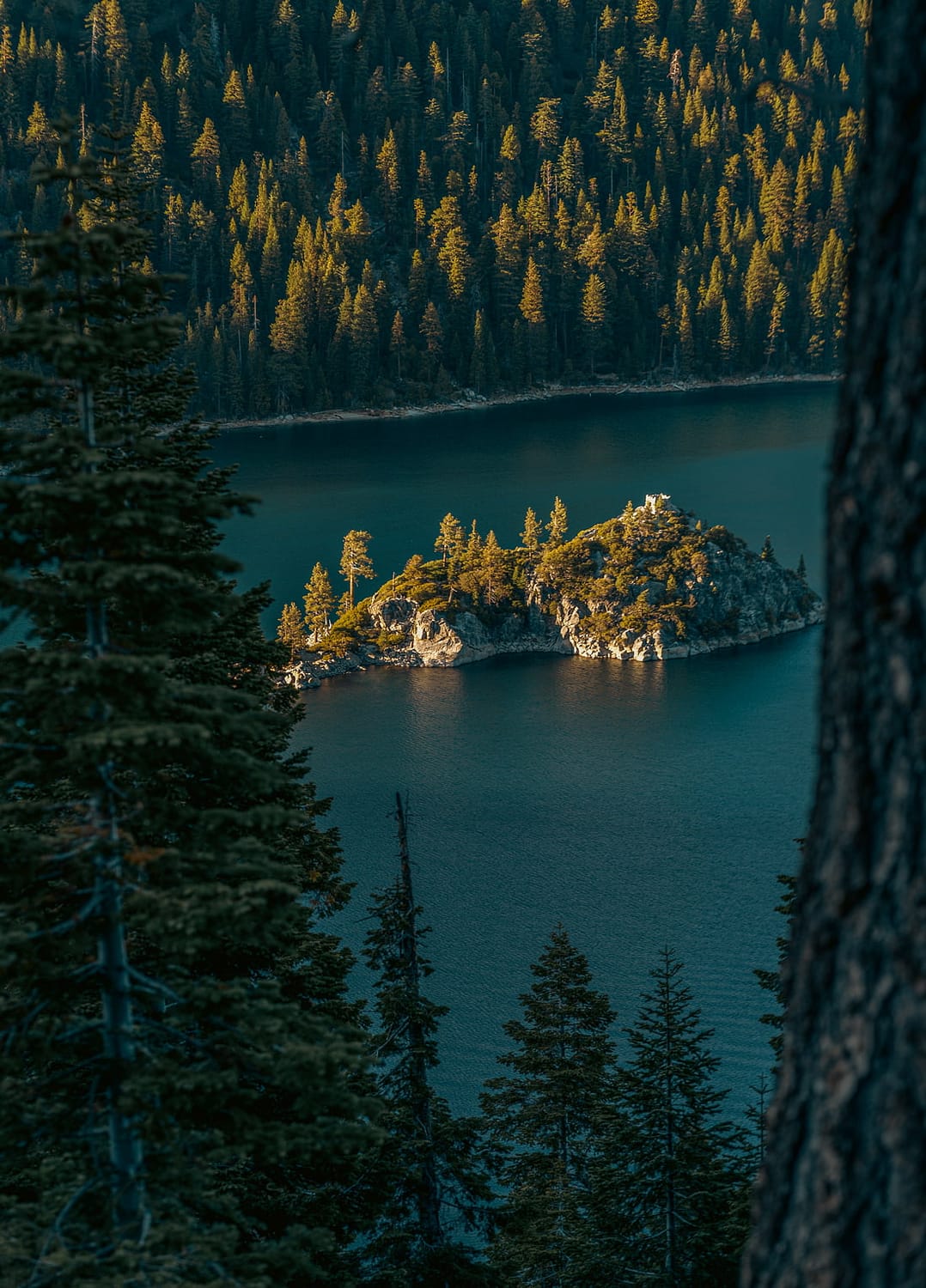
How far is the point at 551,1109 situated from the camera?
18.1 metres

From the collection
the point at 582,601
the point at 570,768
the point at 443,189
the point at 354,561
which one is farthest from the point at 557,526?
the point at 443,189

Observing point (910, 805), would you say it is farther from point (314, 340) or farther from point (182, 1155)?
point (314, 340)

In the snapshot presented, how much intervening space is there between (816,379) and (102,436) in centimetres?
15431

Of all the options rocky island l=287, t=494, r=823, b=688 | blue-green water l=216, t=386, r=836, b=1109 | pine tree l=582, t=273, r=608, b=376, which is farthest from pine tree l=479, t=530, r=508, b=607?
pine tree l=582, t=273, r=608, b=376

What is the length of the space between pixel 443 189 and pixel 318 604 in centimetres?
11958

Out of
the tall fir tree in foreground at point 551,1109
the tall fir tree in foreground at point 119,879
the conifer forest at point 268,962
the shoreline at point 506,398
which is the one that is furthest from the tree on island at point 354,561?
→ the tall fir tree in foreground at point 119,879

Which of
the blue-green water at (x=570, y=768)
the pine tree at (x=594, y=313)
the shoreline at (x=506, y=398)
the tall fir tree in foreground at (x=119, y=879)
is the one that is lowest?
the blue-green water at (x=570, y=768)

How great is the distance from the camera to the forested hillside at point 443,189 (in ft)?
468

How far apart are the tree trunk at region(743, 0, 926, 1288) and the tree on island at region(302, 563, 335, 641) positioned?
64.5 metres

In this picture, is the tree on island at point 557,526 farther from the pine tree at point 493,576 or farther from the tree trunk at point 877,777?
the tree trunk at point 877,777

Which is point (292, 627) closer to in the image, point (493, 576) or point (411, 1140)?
point (493, 576)

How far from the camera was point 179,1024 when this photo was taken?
21.5 feet

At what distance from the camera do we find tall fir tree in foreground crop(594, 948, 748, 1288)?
12633 millimetres

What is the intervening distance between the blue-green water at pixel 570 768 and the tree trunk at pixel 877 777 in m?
26.8
